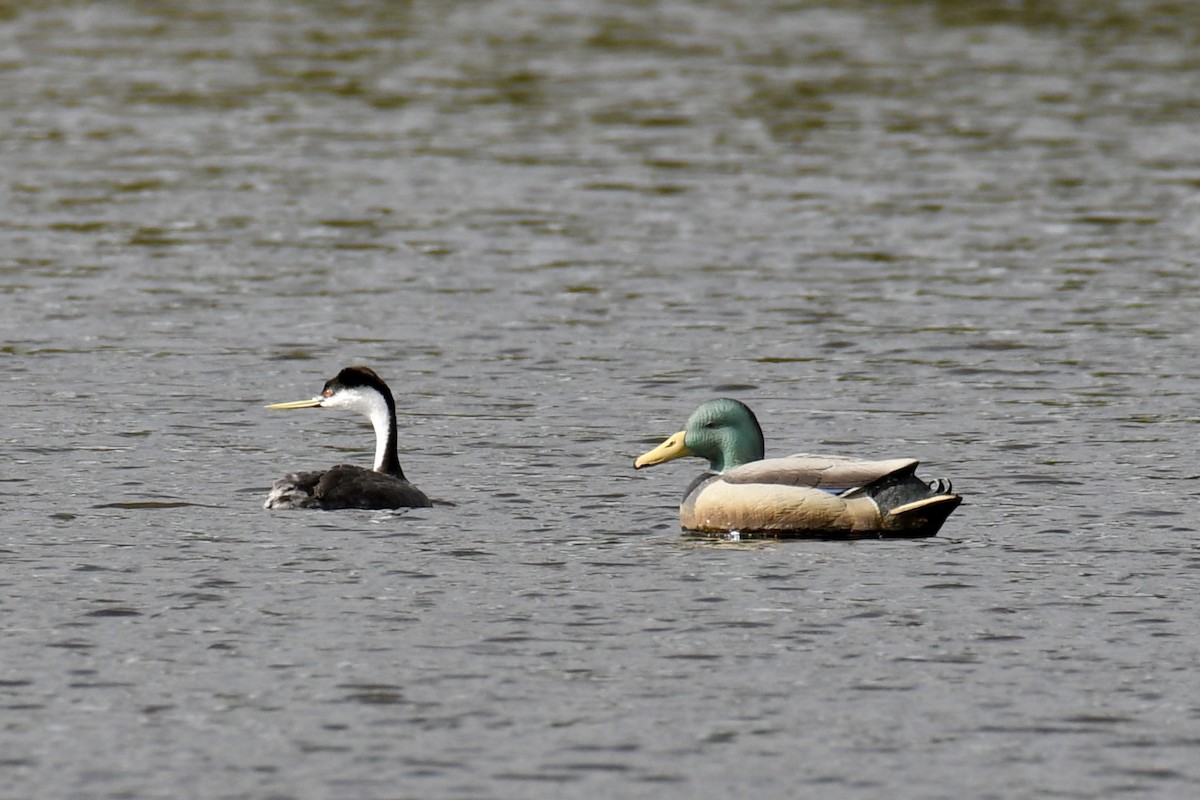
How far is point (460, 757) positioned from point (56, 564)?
15.5ft

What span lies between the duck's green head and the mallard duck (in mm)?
561

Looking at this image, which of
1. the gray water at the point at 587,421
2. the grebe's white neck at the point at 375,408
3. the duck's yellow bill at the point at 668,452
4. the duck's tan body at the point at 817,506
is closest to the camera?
the gray water at the point at 587,421

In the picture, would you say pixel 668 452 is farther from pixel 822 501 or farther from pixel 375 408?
pixel 375 408

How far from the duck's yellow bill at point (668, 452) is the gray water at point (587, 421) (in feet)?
1.27

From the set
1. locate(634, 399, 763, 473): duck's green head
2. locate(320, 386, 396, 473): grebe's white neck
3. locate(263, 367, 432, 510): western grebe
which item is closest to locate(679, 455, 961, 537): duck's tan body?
locate(634, 399, 763, 473): duck's green head

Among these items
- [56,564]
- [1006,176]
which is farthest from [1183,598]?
[1006,176]

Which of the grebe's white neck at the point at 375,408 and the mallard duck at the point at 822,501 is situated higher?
the grebe's white neck at the point at 375,408

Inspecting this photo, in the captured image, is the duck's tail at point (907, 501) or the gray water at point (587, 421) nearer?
the gray water at point (587, 421)

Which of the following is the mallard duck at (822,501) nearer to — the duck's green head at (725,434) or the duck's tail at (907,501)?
the duck's tail at (907,501)

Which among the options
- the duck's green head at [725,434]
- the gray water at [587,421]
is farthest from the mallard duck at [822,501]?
the duck's green head at [725,434]

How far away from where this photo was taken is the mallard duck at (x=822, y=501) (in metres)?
15.9

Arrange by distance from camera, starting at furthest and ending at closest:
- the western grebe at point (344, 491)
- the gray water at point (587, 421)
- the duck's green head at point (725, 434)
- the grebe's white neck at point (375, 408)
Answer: the grebe's white neck at point (375, 408), the duck's green head at point (725, 434), the western grebe at point (344, 491), the gray water at point (587, 421)

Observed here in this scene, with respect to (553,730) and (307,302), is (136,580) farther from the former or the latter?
(307,302)

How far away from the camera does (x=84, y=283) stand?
27.5 metres
